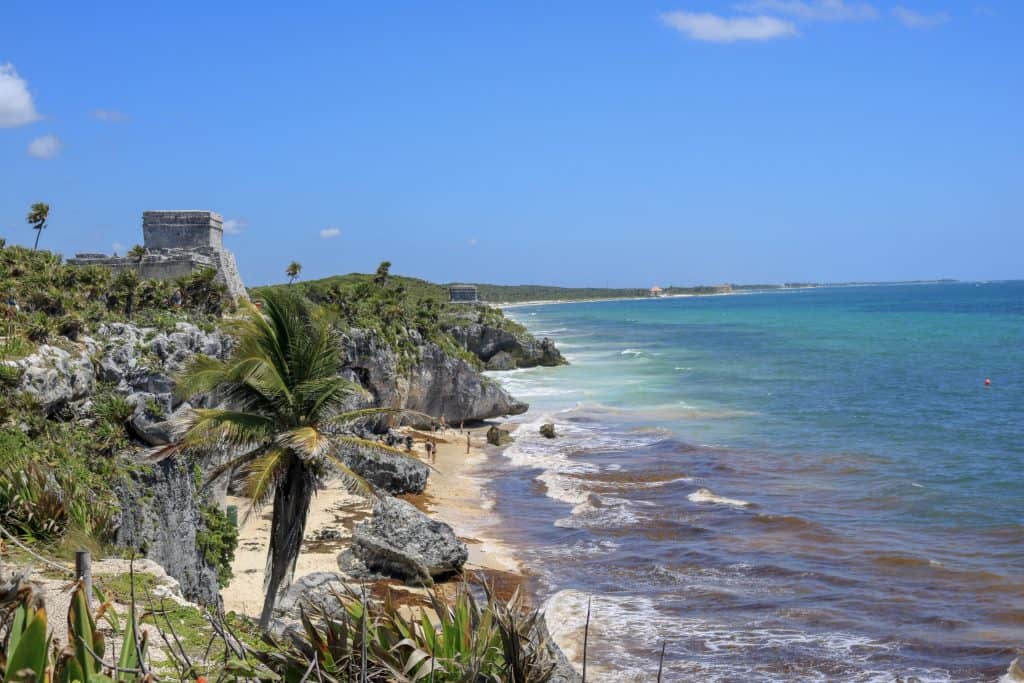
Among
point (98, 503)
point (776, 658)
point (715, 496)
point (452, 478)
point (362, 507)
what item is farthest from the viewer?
point (452, 478)

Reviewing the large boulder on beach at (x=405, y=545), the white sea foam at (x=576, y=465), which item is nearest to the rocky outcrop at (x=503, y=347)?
the white sea foam at (x=576, y=465)

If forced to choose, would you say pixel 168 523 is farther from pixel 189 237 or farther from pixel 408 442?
pixel 189 237

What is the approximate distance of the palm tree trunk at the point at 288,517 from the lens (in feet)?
41.5

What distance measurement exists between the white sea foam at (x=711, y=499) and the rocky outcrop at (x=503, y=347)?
34514mm

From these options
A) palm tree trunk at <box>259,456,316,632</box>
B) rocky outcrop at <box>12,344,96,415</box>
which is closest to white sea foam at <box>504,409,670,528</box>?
palm tree trunk at <box>259,456,316,632</box>

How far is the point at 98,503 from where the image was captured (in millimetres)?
12039

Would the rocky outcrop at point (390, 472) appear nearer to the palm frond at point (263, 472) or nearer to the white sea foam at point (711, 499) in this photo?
the white sea foam at point (711, 499)

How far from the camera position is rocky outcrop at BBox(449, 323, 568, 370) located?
6200 cm

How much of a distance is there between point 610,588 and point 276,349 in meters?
9.72

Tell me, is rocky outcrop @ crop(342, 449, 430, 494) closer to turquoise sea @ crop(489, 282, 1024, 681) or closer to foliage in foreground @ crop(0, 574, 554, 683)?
turquoise sea @ crop(489, 282, 1024, 681)

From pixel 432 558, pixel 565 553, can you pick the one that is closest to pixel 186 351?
pixel 432 558

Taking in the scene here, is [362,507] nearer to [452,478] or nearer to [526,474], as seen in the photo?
[452,478]

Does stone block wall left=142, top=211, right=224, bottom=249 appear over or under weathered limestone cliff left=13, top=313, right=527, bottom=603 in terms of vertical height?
over

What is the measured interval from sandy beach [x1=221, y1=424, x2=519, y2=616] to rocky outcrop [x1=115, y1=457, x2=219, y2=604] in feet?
2.93
